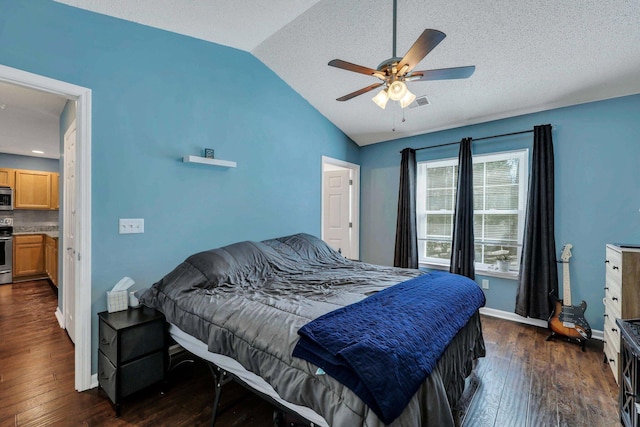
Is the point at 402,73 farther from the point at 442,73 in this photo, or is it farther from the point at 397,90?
the point at 442,73

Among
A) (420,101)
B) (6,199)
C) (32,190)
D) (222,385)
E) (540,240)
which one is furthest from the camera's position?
(32,190)

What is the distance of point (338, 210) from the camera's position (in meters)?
4.95

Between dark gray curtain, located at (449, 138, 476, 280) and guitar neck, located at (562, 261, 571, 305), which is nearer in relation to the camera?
guitar neck, located at (562, 261, 571, 305)

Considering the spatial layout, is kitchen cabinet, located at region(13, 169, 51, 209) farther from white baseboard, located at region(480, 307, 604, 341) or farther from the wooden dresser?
the wooden dresser

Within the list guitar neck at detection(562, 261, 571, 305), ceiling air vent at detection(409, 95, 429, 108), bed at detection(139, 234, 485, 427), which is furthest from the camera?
ceiling air vent at detection(409, 95, 429, 108)

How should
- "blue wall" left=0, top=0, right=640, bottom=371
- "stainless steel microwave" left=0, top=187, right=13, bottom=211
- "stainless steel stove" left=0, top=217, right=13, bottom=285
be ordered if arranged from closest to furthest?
"blue wall" left=0, top=0, right=640, bottom=371, "stainless steel stove" left=0, top=217, right=13, bottom=285, "stainless steel microwave" left=0, top=187, right=13, bottom=211


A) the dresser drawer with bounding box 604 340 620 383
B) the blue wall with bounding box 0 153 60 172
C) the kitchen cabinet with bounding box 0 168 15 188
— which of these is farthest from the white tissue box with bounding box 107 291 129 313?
the blue wall with bounding box 0 153 60 172

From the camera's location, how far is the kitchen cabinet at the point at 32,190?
5230 millimetres

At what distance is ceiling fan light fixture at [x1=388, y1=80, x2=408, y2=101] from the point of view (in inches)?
76.8

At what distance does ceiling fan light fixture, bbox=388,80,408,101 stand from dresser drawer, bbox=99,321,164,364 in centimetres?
233

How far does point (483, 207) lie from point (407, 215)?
39.1 inches

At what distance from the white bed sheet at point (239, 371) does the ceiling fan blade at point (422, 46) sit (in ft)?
6.43

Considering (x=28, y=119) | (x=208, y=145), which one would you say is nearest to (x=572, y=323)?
(x=208, y=145)

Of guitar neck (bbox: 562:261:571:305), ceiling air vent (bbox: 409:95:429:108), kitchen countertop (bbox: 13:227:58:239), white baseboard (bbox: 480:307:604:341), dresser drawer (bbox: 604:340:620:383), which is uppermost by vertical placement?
ceiling air vent (bbox: 409:95:429:108)
